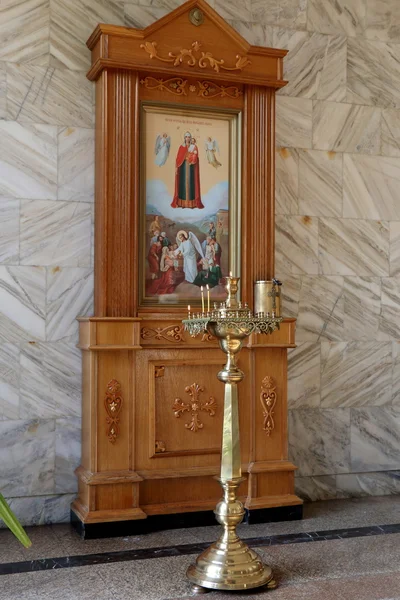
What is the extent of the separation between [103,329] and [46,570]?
1577mm

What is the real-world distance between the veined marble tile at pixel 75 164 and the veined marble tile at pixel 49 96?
0.30 feet

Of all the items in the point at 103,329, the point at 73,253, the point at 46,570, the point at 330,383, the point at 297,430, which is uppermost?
the point at 73,253

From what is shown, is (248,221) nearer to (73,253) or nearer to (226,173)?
(226,173)

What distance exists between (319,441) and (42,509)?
2.31 metres

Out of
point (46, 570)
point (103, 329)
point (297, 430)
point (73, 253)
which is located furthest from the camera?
point (297, 430)

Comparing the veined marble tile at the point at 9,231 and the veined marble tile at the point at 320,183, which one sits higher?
the veined marble tile at the point at 320,183

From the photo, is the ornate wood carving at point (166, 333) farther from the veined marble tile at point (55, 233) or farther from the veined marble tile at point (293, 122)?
the veined marble tile at point (293, 122)

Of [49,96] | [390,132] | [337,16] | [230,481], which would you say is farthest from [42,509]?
[337,16]

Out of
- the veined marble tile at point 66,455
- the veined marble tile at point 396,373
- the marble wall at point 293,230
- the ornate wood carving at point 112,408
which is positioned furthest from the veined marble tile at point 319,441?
the veined marble tile at point 66,455

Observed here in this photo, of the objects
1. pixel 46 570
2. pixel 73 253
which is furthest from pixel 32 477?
pixel 73 253

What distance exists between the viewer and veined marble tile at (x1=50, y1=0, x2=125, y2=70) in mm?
5242

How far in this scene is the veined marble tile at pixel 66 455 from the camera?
520 cm

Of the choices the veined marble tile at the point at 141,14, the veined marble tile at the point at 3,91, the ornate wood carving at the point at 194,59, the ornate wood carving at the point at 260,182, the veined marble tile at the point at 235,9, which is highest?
the veined marble tile at the point at 235,9

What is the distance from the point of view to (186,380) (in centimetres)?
517
